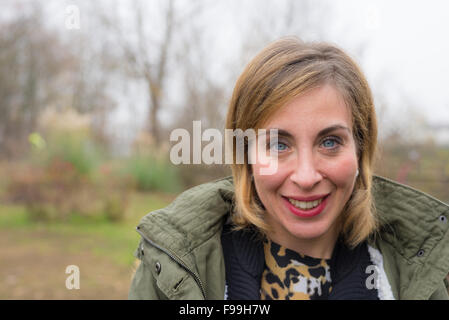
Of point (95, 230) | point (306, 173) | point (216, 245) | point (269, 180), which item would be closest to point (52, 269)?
point (95, 230)

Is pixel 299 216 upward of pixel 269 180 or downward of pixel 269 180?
downward

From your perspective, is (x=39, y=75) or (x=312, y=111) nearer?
(x=312, y=111)

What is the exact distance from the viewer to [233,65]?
13.9 metres

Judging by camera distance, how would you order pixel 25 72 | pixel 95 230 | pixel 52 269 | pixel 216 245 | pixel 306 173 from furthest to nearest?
pixel 25 72 < pixel 95 230 < pixel 52 269 < pixel 216 245 < pixel 306 173

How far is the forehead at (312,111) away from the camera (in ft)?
5.43

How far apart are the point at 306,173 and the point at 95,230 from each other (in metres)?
6.53

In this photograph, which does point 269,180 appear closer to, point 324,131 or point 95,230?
point 324,131

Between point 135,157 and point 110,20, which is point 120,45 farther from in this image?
point 135,157

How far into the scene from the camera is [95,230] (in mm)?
7492

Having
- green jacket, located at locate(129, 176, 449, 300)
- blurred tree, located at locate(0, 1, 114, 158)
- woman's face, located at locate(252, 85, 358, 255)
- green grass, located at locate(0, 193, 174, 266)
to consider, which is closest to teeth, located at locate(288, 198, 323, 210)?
woman's face, located at locate(252, 85, 358, 255)

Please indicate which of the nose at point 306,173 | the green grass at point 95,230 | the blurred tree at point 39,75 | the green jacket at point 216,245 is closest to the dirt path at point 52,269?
the green grass at point 95,230

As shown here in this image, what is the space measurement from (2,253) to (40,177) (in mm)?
2101

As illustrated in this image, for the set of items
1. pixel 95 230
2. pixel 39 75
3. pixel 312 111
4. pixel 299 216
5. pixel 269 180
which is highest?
pixel 39 75
